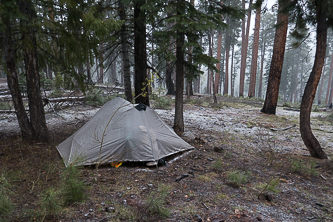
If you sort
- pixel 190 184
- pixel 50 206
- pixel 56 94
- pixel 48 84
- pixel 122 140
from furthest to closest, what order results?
pixel 48 84 < pixel 56 94 < pixel 122 140 < pixel 190 184 < pixel 50 206

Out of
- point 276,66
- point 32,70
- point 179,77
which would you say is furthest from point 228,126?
point 32,70

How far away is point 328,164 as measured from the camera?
5.46m

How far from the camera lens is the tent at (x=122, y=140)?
495cm

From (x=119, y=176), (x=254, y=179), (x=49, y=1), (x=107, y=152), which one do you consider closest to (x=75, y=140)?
(x=107, y=152)

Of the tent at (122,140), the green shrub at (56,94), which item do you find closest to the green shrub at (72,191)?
the tent at (122,140)

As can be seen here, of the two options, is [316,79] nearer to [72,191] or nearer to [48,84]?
[72,191]

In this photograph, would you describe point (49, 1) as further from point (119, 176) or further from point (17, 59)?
point (119, 176)

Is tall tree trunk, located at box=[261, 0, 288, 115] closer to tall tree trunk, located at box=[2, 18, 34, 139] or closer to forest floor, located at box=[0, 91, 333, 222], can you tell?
forest floor, located at box=[0, 91, 333, 222]

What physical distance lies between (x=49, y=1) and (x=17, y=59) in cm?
228

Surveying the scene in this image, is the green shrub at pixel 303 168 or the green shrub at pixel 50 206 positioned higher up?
the green shrub at pixel 50 206

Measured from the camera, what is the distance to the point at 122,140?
16.5 feet

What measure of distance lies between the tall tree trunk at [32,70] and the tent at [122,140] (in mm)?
993

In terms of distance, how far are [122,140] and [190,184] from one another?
203 cm

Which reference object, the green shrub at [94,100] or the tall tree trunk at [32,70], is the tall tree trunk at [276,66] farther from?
the tall tree trunk at [32,70]
